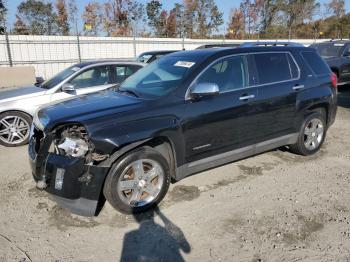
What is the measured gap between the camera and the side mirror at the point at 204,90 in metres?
4.09

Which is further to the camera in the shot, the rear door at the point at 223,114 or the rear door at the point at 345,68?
the rear door at the point at 345,68

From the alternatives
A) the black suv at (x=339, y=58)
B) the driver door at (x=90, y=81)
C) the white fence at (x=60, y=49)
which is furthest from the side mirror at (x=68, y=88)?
the white fence at (x=60, y=49)

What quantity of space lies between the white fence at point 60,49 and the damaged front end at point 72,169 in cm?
Result: 1498

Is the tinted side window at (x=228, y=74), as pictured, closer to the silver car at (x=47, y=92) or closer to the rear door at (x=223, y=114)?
the rear door at (x=223, y=114)

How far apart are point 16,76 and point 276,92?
14121 millimetres

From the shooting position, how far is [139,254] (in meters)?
3.25

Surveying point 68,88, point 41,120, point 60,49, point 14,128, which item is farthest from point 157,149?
point 60,49

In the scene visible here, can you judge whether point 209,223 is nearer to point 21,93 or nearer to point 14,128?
point 14,128

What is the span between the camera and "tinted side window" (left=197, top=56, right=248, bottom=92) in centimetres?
440

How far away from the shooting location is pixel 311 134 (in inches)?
225

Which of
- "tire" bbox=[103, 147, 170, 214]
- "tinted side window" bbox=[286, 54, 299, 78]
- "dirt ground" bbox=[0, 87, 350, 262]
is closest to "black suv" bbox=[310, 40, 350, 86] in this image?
"tinted side window" bbox=[286, 54, 299, 78]

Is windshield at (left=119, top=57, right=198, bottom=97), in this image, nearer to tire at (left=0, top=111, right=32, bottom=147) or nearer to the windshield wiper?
the windshield wiper

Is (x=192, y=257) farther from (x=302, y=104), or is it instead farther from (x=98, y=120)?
(x=302, y=104)

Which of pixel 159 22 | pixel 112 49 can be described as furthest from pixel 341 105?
pixel 159 22
